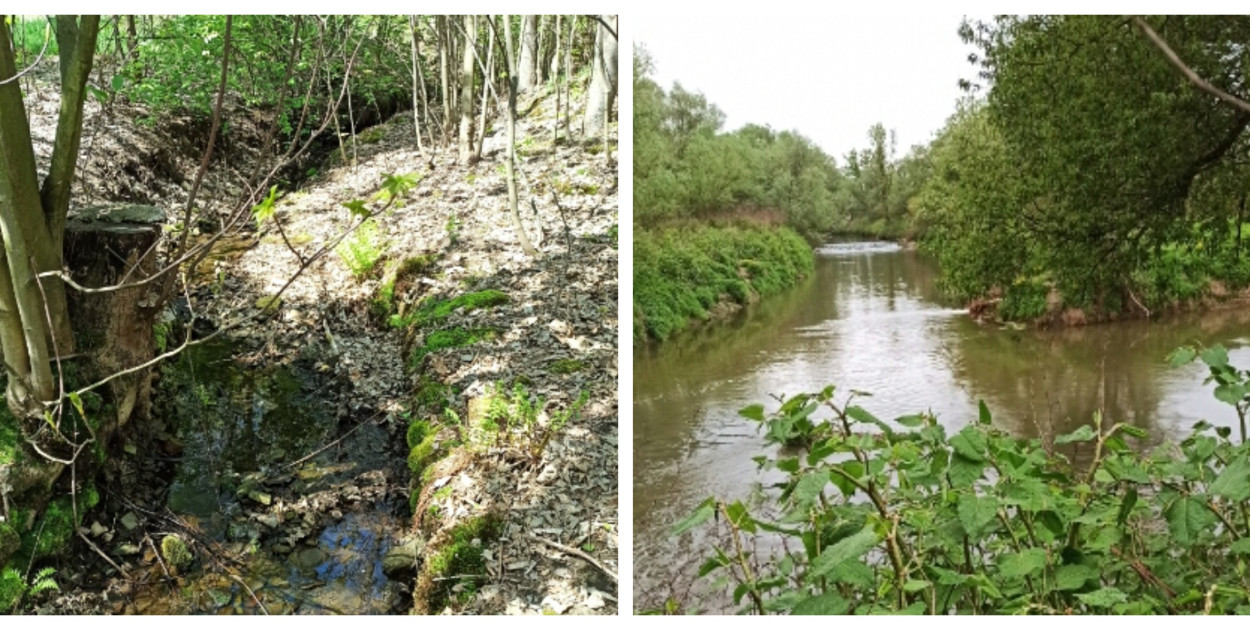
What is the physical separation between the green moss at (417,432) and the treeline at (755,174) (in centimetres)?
154

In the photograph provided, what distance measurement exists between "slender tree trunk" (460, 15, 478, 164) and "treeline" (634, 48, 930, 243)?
2.00 feet

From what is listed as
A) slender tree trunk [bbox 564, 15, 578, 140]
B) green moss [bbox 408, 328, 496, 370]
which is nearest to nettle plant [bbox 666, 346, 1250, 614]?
green moss [bbox 408, 328, 496, 370]

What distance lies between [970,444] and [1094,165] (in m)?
2.89

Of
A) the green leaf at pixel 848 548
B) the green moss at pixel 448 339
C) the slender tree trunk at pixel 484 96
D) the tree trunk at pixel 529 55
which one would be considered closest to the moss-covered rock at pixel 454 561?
the green moss at pixel 448 339

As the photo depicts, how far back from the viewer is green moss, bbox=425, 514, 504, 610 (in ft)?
5.69

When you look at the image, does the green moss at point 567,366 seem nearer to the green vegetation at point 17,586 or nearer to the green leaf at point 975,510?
the green vegetation at point 17,586

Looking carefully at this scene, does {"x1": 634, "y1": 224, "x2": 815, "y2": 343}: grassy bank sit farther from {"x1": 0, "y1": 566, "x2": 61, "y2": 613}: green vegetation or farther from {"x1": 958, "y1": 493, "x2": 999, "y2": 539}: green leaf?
{"x1": 958, "y1": 493, "x2": 999, "y2": 539}: green leaf

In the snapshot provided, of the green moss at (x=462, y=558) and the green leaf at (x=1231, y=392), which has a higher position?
the green leaf at (x=1231, y=392)

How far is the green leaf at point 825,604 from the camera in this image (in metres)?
0.97

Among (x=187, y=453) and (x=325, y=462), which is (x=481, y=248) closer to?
(x=325, y=462)

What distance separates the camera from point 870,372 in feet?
13.8

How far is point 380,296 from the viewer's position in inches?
102
